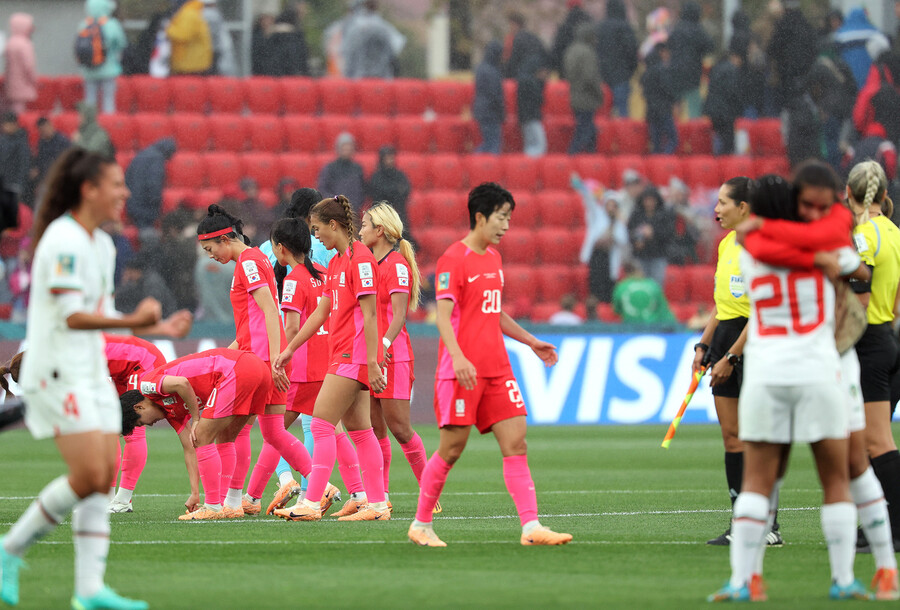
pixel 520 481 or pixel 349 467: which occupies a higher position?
pixel 520 481

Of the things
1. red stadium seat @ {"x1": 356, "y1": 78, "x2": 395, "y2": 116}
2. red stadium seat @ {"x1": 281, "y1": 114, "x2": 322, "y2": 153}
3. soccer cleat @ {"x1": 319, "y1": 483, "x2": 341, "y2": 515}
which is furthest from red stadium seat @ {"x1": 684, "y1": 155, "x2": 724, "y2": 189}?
soccer cleat @ {"x1": 319, "y1": 483, "x2": 341, "y2": 515}

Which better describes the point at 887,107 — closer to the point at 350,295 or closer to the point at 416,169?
the point at 416,169

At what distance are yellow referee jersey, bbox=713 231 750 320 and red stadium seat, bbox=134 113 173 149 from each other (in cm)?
1823

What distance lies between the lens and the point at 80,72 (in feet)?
92.4

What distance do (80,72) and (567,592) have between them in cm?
2406

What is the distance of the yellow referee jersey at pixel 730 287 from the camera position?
8.10 metres

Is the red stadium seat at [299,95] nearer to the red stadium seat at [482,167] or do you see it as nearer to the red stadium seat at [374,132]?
the red stadium seat at [374,132]

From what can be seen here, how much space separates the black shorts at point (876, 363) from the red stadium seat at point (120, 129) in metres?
19.2

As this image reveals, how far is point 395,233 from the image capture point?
1001 centimetres

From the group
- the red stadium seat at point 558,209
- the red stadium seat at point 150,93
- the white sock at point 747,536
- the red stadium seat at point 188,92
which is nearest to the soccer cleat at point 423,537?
the white sock at point 747,536

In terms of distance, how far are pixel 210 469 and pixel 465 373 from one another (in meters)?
2.83

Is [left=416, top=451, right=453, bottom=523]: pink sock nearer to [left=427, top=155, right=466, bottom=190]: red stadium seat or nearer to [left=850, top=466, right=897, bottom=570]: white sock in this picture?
[left=850, top=466, right=897, bottom=570]: white sock

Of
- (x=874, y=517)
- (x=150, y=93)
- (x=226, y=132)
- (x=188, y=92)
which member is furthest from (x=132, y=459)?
(x=188, y=92)

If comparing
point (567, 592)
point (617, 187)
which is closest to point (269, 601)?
point (567, 592)
